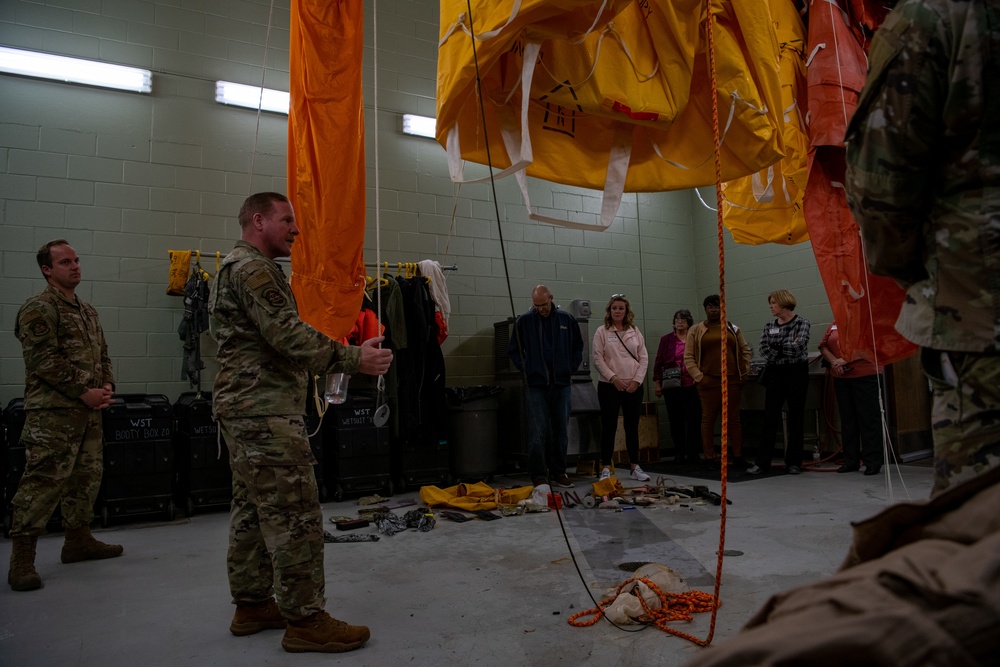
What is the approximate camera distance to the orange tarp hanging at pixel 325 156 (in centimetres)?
253

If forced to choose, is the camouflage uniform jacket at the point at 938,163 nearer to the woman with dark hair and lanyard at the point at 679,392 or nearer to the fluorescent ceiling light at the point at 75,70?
the woman with dark hair and lanyard at the point at 679,392

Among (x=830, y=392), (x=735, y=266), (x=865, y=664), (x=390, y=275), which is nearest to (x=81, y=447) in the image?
(x=390, y=275)

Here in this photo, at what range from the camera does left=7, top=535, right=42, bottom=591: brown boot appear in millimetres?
2885

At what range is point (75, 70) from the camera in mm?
4988

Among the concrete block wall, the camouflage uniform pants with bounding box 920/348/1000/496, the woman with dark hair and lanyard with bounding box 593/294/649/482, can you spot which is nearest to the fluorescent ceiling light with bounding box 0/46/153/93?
the concrete block wall

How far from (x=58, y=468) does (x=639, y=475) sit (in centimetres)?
426

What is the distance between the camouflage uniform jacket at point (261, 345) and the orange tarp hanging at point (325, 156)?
0.25 meters

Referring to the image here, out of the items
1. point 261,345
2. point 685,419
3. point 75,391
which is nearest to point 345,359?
point 261,345

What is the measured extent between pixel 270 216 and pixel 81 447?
2005mm

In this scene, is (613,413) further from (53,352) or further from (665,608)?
(53,352)

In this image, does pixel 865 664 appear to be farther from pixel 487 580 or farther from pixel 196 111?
pixel 196 111

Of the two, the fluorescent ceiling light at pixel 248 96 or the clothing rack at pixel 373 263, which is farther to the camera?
the fluorescent ceiling light at pixel 248 96

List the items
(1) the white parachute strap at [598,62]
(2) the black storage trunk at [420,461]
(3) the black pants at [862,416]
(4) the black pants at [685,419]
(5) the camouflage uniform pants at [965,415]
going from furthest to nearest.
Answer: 1. (4) the black pants at [685,419]
2. (2) the black storage trunk at [420,461]
3. (3) the black pants at [862,416]
4. (1) the white parachute strap at [598,62]
5. (5) the camouflage uniform pants at [965,415]

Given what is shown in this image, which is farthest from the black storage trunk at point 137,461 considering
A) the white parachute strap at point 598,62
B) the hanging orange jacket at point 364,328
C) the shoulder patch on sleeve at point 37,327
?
the white parachute strap at point 598,62
